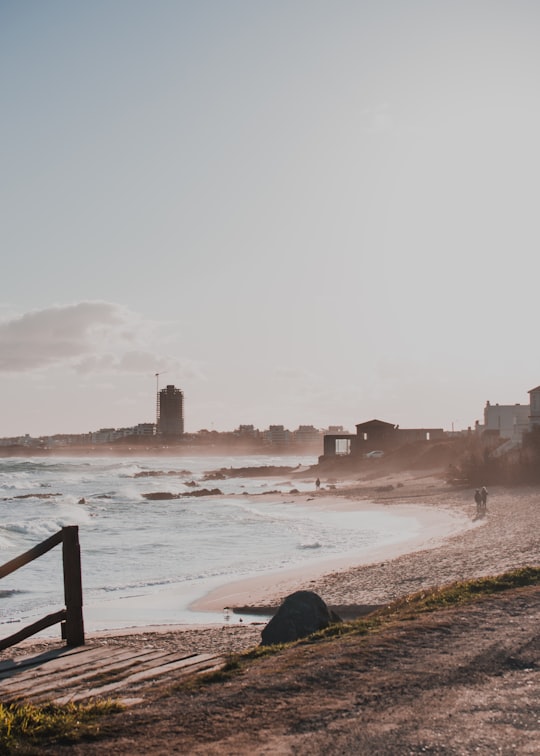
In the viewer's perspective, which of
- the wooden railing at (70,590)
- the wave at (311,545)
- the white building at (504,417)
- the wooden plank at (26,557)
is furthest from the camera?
the white building at (504,417)

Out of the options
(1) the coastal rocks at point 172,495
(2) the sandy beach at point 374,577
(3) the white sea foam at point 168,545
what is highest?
(2) the sandy beach at point 374,577

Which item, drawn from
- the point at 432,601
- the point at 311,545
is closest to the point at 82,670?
the point at 432,601

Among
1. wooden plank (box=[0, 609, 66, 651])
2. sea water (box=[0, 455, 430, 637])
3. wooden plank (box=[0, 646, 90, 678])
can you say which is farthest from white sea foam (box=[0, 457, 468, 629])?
wooden plank (box=[0, 646, 90, 678])

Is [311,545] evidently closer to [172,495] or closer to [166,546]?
[166,546]

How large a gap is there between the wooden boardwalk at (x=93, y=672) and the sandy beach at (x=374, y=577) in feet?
8.41

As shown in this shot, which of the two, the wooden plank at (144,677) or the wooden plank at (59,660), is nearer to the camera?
the wooden plank at (144,677)

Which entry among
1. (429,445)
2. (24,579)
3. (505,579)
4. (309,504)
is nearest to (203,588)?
(24,579)

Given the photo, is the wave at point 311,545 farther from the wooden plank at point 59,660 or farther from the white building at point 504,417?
the white building at point 504,417

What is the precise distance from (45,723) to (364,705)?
2731 millimetres

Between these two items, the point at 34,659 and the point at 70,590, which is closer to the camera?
the point at 34,659

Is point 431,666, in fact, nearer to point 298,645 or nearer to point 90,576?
point 298,645

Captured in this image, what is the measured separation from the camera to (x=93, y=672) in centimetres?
757

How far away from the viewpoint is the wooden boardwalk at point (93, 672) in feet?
22.5

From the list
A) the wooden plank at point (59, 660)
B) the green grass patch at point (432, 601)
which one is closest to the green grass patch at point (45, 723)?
the wooden plank at point (59, 660)
